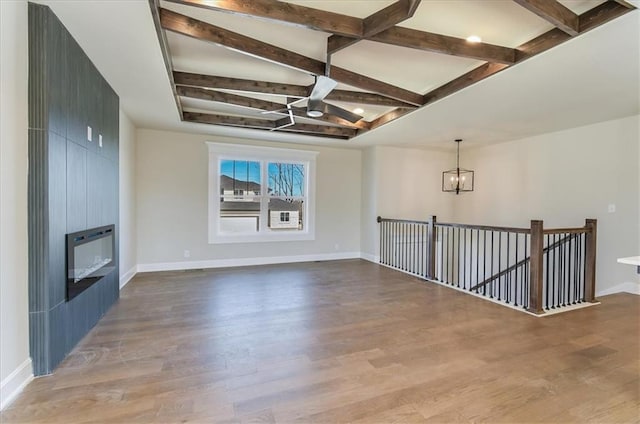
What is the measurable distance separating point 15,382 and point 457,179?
624 centimetres

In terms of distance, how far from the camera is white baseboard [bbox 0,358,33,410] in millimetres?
1807

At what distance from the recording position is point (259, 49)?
2.70 meters

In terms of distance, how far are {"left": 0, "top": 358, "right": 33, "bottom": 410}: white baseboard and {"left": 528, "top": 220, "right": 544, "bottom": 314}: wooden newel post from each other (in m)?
4.53

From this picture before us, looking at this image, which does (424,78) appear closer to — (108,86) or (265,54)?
(265,54)

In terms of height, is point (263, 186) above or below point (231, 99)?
below

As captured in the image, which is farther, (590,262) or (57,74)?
(590,262)

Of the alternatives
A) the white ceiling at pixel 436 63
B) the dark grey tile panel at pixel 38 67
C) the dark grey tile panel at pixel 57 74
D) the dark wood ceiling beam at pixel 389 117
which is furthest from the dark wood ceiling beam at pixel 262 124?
the dark grey tile panel at pixel 38 67

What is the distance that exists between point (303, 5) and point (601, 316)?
4325mm

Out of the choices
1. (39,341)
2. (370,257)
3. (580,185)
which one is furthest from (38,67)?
(580,185)

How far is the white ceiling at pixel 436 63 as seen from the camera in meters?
2.26

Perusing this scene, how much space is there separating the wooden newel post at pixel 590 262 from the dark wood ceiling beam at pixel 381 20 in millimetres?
3646

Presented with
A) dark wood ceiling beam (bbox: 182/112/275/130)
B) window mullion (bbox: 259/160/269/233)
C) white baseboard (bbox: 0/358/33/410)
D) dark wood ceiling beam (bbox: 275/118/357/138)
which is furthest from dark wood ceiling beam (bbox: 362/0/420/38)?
window mullion (bbox: 259/160/269/233)

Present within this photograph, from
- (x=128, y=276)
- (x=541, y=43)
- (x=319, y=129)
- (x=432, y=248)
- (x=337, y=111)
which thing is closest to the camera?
(x=541, y=43)

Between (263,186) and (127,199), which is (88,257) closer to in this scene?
(127,199)
